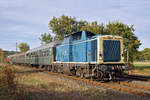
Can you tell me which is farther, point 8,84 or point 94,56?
point 94,56

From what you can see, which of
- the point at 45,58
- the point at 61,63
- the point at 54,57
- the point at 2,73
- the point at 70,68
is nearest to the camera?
the point at 2,73

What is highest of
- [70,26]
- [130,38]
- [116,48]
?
[70,26]

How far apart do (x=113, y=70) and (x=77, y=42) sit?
4.29 m

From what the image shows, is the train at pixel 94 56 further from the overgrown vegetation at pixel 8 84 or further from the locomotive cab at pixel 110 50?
the overgrown vegetation at pixel 8 84

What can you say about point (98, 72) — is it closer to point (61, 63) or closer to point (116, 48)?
point (116, 48)

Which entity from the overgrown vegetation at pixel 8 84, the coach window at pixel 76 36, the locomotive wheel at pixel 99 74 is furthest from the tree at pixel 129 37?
the overgrown vegetation at pixel 8 84

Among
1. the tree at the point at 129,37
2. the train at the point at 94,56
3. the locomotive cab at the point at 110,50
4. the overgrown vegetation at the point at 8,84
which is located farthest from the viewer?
the tree at the point at 129,37

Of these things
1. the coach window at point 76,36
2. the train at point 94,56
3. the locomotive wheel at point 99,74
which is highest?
the coach window at point 76,36

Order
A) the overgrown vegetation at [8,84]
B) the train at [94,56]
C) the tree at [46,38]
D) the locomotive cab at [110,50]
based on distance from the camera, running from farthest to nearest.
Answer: the tree at [46,38], the locomotive cab at [110,50], the train at [94,56], the overgrown vegetation at [8,84]

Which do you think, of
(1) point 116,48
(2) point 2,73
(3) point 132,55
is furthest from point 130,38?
(2) point 2,73

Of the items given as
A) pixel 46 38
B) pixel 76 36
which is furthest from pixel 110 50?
pixel 46 38

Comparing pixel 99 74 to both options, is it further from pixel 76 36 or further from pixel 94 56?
pixel 76 36

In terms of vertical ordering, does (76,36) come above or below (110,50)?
above

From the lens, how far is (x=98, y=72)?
36.5 feet
